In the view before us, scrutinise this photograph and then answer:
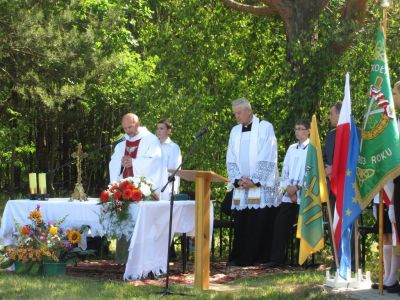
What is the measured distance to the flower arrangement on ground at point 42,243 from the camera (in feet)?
31.6

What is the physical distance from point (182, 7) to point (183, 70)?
1199 millimetres

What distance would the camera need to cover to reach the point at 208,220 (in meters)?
8.65

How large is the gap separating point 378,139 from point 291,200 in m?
3.20

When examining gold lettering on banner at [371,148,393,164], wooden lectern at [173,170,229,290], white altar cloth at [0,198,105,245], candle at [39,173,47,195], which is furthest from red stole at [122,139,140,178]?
gold lettering on banner at [371,148,393,164]

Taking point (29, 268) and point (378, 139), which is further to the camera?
point (29, 268)

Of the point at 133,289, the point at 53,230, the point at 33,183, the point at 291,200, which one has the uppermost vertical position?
the point at 33,183

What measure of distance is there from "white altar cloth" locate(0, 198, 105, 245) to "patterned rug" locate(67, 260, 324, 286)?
24.6 inches

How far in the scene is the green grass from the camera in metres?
8.13

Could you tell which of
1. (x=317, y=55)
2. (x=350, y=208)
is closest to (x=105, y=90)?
(x=317, y=55)

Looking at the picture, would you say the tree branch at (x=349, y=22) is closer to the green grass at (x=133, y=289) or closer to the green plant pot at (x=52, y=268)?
the green grass at (x=133, y=289)

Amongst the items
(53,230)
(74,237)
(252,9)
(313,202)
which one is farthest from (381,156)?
(252,9)

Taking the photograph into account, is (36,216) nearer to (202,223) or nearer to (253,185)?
(202,223)

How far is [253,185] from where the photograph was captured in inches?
428

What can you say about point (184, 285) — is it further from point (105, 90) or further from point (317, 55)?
point (105, 90)
